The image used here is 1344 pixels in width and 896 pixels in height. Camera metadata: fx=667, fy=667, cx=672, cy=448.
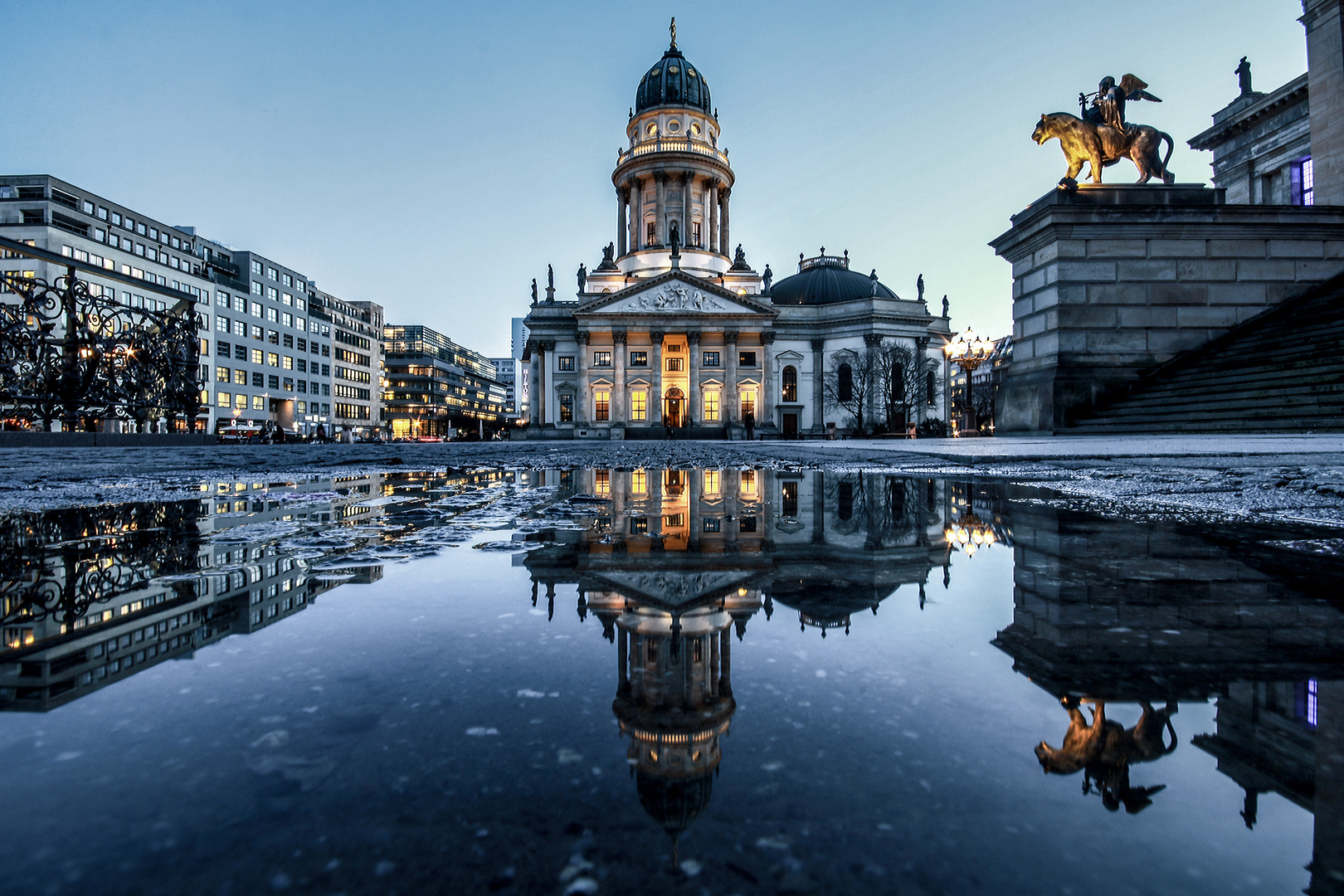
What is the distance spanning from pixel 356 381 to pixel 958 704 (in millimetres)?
99833

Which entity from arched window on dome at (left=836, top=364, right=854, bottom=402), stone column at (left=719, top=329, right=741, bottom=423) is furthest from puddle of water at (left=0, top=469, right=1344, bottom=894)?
arched window on dome at (left=836, top=364, right=854, bottom=402)

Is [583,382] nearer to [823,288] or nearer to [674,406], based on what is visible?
[674,406]

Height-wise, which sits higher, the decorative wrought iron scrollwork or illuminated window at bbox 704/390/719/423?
illuminated window at bbox 704/390/719/423

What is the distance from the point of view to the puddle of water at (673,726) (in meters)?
0.56

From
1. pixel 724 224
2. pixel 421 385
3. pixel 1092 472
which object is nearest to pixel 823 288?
pixel 724 224

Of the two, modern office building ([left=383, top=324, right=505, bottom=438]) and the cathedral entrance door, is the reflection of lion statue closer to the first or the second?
the cathedral entrance door

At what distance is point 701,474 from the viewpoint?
6.61 m

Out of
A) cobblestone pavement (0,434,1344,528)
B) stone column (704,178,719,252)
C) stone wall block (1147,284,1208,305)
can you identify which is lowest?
cobblestone pavement (0,434,1344,528)

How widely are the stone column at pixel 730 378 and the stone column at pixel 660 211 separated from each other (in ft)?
39.0

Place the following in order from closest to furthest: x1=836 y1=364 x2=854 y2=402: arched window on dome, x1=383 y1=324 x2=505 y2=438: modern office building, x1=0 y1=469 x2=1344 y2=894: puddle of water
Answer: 1. x1=0 y1=469 x2=1344 y2=894: puddle of water
2. x1=836 y1=364 x2=854 y2=402: arched window on dome
3. x1=383 y1=324 x2=505 y2=438: modern office building

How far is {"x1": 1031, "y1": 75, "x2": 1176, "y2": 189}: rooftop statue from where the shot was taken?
12.2m

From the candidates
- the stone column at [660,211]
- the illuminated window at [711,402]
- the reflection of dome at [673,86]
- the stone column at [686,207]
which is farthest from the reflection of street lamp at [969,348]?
the reflection of dome at [673,86]

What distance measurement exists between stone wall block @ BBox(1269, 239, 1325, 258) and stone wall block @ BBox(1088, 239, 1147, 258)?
8.04 feet

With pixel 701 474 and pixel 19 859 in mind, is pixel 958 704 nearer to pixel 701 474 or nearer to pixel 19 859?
pixel 19 859
